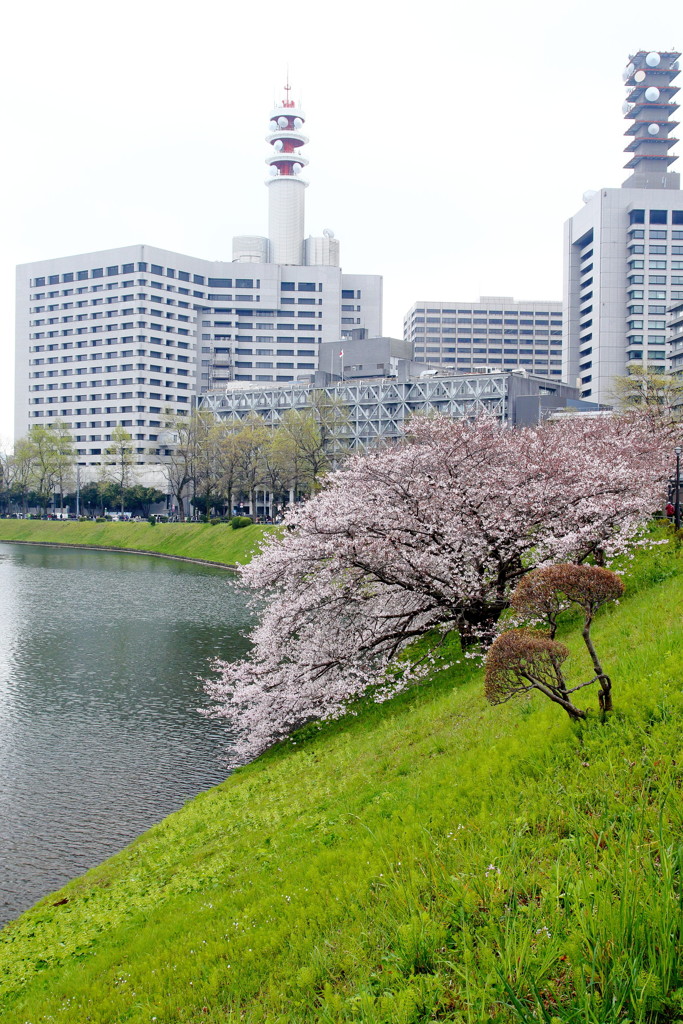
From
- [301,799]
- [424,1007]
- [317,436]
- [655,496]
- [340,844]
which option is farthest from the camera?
[317,436]

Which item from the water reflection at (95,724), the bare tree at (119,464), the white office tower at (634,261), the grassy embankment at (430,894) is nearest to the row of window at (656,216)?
the white office tower at (634,261)

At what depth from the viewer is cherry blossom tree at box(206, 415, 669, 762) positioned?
21859 mm

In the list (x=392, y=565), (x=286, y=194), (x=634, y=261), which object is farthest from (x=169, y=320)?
(x=392, y=565)

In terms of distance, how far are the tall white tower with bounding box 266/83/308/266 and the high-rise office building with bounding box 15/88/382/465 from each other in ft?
0.80

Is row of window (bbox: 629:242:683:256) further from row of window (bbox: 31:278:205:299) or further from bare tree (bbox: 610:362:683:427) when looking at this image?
row of window (bbox: 31:278:205:299)

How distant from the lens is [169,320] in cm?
17575

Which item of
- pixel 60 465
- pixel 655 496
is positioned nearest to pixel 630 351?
pixel 60 465

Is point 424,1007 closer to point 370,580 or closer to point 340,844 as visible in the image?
point 340,844

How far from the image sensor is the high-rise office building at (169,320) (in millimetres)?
171625

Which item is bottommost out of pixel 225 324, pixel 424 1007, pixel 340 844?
pixel 340 844

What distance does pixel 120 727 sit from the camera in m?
26.2

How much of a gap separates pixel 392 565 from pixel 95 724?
1228 centimetres

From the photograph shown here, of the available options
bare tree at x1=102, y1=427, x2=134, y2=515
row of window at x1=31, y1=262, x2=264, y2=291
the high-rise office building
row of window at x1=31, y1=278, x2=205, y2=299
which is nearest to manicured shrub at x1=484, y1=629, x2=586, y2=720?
bare tree at x1=102, y1=427, x2=134, y2=515

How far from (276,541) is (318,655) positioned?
4.05m
